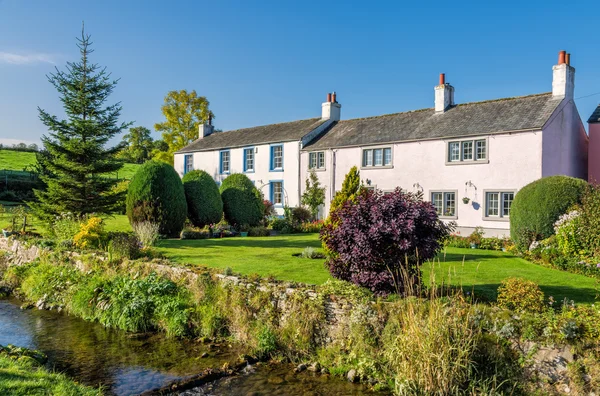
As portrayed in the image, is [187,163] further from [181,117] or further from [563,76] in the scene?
[563,76]

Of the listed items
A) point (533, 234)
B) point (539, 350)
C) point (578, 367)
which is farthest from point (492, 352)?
point (533, 234)

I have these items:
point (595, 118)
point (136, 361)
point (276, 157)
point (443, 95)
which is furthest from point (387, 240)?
point (276, 157)

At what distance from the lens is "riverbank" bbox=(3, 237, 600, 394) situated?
645 cm

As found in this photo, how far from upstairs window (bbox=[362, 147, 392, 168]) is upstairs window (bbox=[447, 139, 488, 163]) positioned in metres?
3.80

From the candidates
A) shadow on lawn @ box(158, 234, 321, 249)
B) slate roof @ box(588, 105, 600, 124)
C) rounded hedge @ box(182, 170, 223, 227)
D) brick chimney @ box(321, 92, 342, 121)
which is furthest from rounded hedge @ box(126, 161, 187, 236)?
slate roof @ box(588, 105, 600, 124)

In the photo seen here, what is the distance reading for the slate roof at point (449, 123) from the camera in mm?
21281

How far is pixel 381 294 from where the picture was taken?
8.61 meters

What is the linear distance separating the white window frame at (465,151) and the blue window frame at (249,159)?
15800 millimetres

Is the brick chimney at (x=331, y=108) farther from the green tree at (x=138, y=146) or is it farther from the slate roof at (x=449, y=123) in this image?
the green tree at (x=138, y=146)

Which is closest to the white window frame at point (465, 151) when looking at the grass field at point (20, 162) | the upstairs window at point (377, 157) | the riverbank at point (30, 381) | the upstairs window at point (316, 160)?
the upstairs window at point (377, 157)

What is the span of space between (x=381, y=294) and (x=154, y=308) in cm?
537

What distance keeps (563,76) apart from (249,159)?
2154 centimetres

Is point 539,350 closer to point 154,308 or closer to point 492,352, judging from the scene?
point 492,352

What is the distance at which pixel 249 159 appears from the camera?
34.4 m
